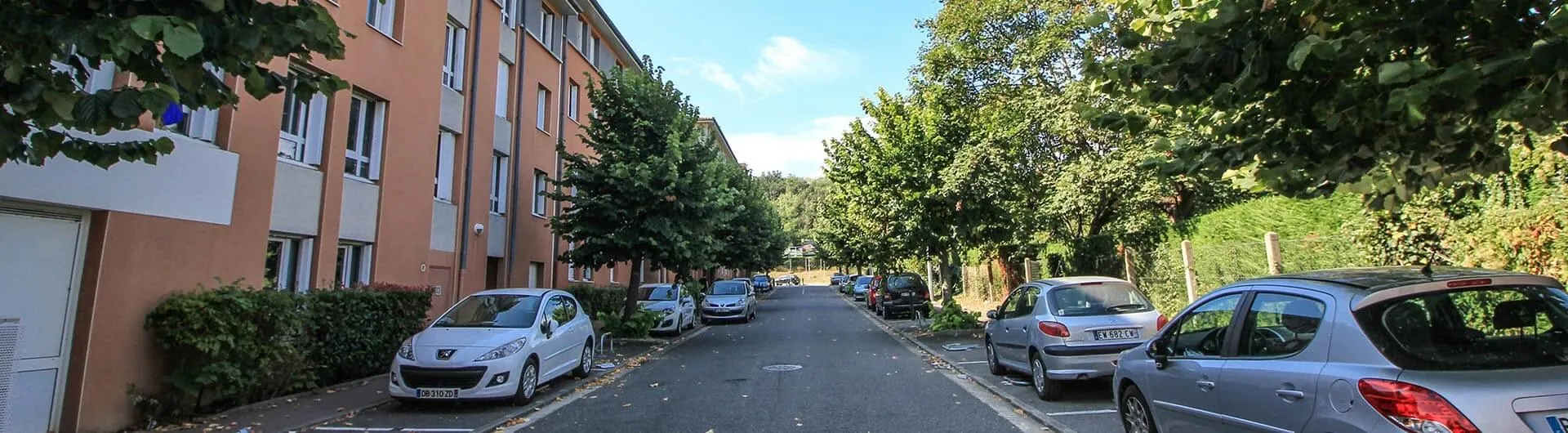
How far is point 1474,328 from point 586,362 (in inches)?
399

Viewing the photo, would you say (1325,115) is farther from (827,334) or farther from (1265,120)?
(827,334)

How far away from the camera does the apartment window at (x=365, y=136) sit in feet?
39.3

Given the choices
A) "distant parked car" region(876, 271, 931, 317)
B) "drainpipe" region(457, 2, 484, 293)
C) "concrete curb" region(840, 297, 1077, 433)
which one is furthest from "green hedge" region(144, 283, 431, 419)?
"distant parked car" region(876, 271, 931, 317)

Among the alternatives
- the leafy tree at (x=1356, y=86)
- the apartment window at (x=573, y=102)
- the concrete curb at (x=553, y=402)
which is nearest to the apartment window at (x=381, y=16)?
the concrete curb at (x=553, y=402)

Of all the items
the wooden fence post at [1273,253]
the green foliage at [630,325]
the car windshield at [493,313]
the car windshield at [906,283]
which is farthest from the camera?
the car windshield at [906,283]

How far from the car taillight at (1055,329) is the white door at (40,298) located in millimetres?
9792

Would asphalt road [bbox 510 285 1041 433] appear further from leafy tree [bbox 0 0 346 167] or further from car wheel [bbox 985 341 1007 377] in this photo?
leafy tree [bbox 0 0 346 167]

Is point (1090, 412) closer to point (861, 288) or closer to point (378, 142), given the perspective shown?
point (378, 142)

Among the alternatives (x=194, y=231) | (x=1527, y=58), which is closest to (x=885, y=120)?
(x=194, y=231)

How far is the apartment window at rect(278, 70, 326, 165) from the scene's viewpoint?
1069 centimetres

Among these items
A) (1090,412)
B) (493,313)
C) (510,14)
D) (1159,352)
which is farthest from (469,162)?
(1159,352)

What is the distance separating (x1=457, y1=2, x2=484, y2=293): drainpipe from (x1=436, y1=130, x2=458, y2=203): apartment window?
0.26m

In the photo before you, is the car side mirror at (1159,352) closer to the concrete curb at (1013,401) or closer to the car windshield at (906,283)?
the concrete curb at (1013,401)

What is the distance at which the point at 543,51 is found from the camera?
20750mm
